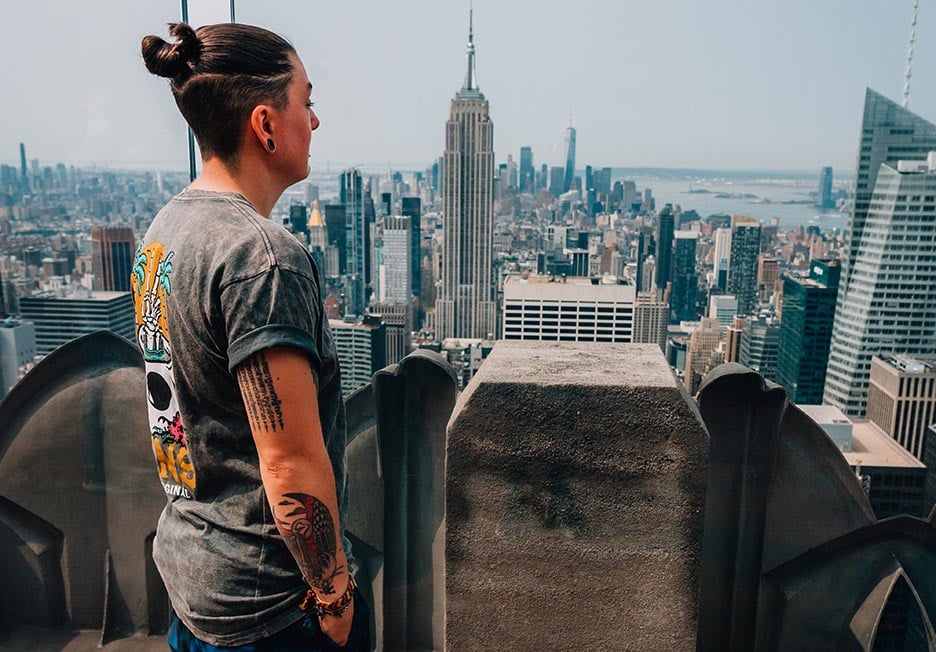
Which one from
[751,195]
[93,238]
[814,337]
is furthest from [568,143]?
[93,238]

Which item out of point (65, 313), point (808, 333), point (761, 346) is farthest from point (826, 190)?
point (65, 313)

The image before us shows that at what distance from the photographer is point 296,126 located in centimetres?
98

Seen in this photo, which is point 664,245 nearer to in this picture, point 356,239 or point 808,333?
point 356,239

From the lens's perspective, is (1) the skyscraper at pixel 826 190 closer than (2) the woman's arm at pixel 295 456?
No

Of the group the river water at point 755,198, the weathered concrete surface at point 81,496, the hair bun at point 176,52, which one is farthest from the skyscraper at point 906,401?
the hair bun at point 176,52

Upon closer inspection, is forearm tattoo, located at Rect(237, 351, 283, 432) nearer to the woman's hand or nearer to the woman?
the woman

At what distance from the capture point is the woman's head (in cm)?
92

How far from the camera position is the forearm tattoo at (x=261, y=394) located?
33.9 inches

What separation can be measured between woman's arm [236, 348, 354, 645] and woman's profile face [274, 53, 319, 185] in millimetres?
254

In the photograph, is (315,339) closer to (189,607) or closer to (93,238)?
(189,607)

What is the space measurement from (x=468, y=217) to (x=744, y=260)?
837 inches

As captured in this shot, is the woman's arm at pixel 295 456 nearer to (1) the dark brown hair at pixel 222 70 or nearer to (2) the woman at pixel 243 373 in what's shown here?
(2) the woman at pixel 243 373

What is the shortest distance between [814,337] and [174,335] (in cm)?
4656

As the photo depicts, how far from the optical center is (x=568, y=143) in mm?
82125
